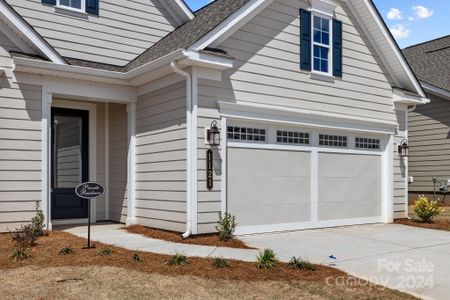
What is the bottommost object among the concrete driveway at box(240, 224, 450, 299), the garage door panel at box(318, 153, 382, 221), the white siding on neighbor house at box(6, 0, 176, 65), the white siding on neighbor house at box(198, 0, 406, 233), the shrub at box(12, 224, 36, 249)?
the concrete driveway at box(240, 224, 450, 299)

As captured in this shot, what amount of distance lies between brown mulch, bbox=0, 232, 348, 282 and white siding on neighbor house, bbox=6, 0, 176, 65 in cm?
555

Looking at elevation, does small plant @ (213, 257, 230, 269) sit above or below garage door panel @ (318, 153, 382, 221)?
below

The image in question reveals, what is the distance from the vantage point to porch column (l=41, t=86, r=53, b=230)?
34.4ft

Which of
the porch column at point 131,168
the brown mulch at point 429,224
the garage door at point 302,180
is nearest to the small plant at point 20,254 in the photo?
the porch column at point 131,168

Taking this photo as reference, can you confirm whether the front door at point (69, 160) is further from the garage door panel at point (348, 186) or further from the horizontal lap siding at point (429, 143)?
the horizontal lap siding at point (429, 143)

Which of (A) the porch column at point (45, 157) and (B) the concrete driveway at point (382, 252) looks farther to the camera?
(A) the porch column at point (45, 157)

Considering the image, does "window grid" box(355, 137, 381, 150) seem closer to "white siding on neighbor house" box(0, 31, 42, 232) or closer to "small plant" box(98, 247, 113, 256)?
"small plant" box(98, 247, 113, 256)

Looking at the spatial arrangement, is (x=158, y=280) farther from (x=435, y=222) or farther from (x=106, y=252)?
(x=435, y=222)

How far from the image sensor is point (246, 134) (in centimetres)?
1075

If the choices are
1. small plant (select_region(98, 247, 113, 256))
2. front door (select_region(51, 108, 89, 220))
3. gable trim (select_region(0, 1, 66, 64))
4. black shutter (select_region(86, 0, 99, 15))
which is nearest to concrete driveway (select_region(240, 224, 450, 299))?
small plant (select_region(98, 247, 113, 256))

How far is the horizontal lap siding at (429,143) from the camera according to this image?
61.7 ft

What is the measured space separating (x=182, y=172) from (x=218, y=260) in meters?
3.06

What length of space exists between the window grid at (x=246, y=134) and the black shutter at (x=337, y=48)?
287 centimetres

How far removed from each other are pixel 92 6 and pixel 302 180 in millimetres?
6730
